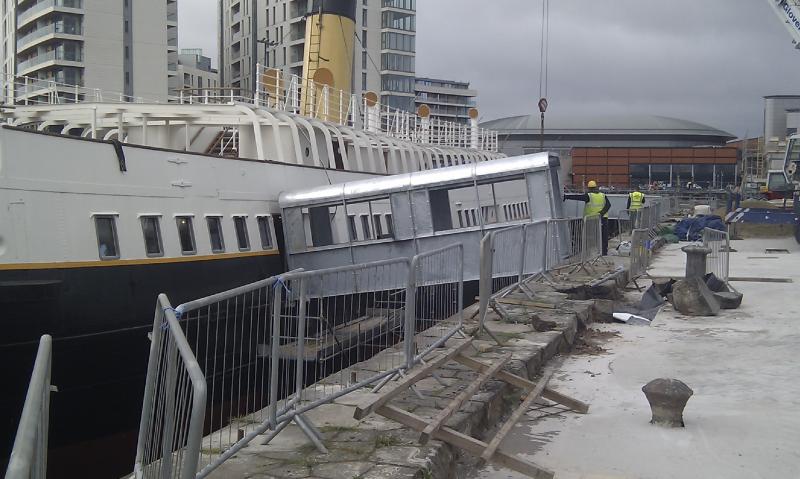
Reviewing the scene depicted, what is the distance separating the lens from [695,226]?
84.8 feet

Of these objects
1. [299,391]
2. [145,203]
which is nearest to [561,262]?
[145,203]

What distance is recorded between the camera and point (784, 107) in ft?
274

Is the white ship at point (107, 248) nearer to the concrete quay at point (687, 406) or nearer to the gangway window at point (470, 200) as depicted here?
the gangway window at point (470, 200)

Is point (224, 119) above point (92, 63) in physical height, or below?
below

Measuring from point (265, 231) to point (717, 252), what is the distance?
8.66 meters

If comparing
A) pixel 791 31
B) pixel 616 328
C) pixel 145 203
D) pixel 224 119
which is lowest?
pixel 616 328

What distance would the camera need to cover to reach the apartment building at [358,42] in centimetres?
6431

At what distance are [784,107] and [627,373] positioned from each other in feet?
285

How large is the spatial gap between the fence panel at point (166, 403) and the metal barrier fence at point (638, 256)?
1222 cm

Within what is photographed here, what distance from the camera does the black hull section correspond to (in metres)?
8.62

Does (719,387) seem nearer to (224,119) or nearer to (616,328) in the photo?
(616,328)

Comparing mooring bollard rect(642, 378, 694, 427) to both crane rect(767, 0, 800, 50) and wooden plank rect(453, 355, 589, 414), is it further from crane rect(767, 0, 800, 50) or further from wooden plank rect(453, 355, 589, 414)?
crane rect(767, 0, 800, 50)

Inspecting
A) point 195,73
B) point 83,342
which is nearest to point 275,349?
point 83,342

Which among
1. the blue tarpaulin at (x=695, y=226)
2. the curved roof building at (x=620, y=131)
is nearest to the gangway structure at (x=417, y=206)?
the blue tarpaulin at (x=695, y=226)
